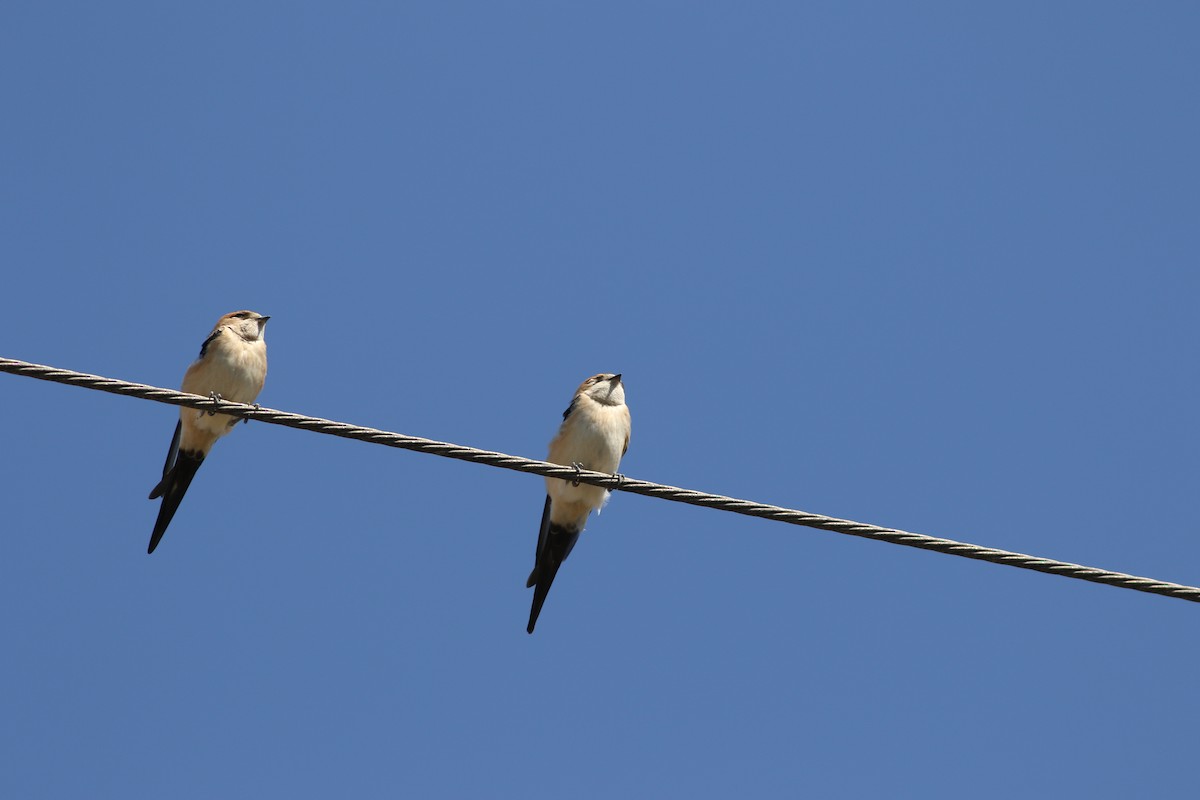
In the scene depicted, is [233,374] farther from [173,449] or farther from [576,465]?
[576,465]

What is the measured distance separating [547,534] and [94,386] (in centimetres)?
382

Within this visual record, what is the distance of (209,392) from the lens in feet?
27.6

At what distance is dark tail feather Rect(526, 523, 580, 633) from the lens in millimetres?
8336

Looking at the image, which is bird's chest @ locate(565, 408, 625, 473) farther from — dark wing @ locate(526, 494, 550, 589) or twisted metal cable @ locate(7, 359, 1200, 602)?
twisted metal cable @ locate(7, 359, 1200, 602)

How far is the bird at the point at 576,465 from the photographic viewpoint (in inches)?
325

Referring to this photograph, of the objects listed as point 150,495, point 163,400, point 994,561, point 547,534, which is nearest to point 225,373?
point 150,495

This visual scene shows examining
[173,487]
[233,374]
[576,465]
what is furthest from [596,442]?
[173,487]

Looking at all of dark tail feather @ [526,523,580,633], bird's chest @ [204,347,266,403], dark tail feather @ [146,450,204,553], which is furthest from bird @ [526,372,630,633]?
dark tail feather @ [146,450,204,553]

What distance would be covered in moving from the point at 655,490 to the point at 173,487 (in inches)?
163

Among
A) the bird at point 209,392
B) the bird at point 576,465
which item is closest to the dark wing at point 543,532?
the bird at point 576,465

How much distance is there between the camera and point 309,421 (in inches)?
208

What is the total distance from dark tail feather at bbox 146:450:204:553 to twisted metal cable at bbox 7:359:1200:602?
2976 millimetres

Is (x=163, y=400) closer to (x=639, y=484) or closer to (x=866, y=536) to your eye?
(x=639, y=484)

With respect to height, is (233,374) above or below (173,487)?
above
